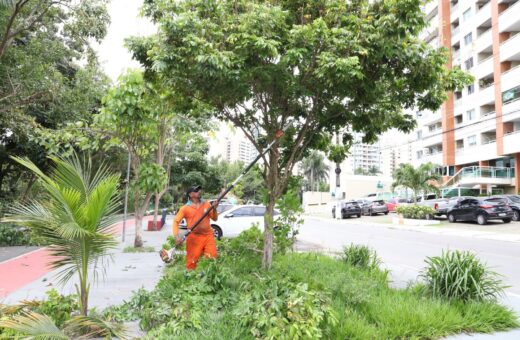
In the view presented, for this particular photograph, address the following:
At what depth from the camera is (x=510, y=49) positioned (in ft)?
102

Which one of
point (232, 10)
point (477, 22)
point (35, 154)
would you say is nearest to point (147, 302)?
point (232, 10)

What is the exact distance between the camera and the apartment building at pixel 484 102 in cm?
3103

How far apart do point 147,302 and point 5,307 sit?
149 cm

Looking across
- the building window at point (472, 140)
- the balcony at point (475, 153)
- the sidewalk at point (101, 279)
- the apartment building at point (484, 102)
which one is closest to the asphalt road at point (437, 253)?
the sidewalk at point (101, 279)

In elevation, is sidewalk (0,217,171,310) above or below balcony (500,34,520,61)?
below

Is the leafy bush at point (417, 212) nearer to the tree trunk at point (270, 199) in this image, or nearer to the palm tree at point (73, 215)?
the tree trunk at point (270, 199)

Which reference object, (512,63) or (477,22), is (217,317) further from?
(477,22)

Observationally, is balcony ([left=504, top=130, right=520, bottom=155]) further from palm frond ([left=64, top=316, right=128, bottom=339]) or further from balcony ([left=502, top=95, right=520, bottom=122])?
palm frond ([left=64, top=316, right=128, bottom=339])

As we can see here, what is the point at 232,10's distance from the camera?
5.96 meters

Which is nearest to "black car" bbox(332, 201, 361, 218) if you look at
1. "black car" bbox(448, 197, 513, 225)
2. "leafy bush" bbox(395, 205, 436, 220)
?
"leafy bush" bbox(395, 205, 436, 220)

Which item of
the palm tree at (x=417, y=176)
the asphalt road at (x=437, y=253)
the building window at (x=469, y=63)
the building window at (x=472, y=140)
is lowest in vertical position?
the asphalt road at (x=437, y=253)

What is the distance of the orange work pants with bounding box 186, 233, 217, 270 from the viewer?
6684mm

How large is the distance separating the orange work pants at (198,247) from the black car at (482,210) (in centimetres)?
2037

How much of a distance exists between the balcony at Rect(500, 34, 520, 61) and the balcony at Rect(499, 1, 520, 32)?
1.22 metres
